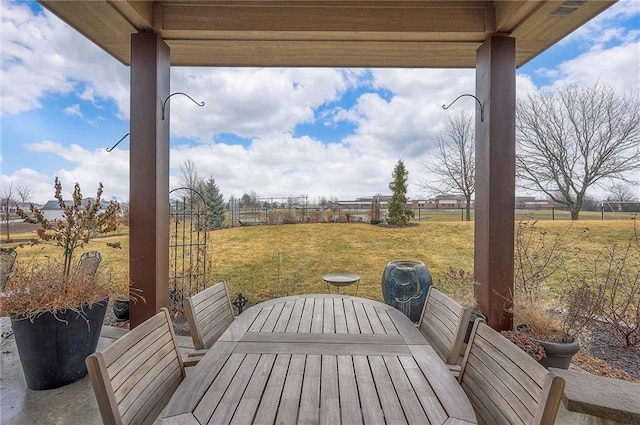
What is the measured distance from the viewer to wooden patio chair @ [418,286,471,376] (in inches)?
57.5

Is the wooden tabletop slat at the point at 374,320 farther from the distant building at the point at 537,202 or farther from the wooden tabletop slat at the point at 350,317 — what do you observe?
the distant building at the point at 537,202

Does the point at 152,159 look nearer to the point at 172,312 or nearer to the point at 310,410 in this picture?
the point at 172,312

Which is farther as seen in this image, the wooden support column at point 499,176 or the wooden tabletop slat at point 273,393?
the wooden support column at point 499,176

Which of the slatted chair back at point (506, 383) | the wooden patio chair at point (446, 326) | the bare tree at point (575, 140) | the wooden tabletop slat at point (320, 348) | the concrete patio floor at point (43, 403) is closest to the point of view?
the slatted chair back at point (506, 383)

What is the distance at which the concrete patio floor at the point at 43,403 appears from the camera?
6.04ft

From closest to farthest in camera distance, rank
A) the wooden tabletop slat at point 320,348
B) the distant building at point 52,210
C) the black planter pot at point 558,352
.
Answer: the wooden tabletop slat at point 320,348, the black planter pot at point 558,352, the distant building at point 52,210

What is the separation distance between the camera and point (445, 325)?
5.36 ft

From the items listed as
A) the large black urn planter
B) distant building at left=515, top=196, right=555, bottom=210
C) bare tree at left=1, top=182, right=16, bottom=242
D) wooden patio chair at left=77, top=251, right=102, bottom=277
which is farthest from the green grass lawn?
the large black urn planter

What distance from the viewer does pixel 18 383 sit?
7.23ft

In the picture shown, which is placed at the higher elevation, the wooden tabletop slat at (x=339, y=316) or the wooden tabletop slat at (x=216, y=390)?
the wooden tabletop slat at (x=216, y=390)

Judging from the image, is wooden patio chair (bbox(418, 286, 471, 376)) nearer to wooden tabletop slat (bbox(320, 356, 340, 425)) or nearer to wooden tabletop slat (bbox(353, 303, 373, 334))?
wooden tabletop slat (bbox(353, 303, 373, 334))

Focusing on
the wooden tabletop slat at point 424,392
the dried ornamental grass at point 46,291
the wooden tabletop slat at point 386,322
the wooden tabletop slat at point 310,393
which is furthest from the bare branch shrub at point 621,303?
the dried ornamental grass at point 46,291

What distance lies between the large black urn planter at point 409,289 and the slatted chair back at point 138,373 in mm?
2371

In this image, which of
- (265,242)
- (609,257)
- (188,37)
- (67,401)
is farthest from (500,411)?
(265,242)
